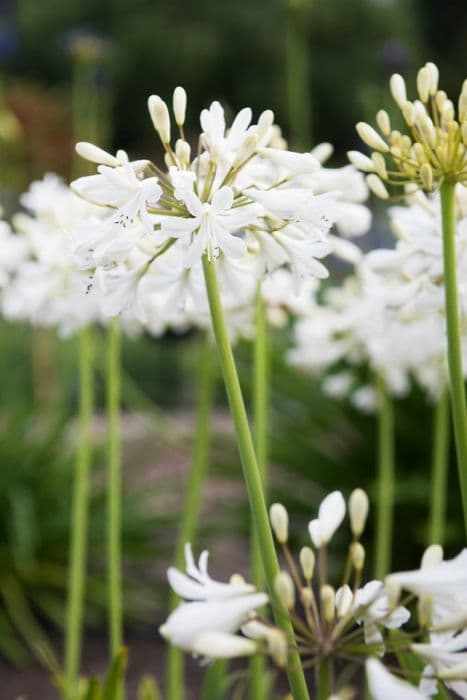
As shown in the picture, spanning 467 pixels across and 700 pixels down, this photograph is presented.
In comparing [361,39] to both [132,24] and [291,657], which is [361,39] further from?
[291,657]

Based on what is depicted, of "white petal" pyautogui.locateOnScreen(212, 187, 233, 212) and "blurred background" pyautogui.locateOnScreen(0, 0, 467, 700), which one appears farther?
"blurred background" pyautogui.locateOnScreen(0, 0, 467, 700)

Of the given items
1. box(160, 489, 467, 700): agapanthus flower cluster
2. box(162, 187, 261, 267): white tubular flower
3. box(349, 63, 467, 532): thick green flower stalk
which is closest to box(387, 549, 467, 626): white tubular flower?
box(160, 489, 467, 700): agapanthus flower cluster

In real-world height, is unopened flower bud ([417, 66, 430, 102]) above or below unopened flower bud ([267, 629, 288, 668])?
above

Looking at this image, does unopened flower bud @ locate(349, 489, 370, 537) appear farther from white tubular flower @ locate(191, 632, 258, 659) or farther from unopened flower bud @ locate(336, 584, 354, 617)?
white tubular flower @ locate(191, 632, 258, 659)

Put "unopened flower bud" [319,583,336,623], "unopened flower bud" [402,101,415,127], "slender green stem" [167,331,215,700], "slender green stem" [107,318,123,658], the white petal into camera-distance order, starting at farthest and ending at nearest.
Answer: "slender green stem" [167,331,215,700] < "slender green stem" [107,318,123,658] < "unopened flower bud" [402,101,415,127] < the white petal < "unopened flower bud" [319,583,336,623]

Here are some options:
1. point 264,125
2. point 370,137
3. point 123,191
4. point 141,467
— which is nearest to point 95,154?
point 123,191

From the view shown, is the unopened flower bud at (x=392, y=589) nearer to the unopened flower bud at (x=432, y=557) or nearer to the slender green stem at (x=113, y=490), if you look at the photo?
the unopened flower bud at (x=432, y=557)
